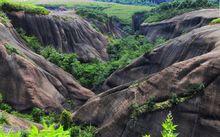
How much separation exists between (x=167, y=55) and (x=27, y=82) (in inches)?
704

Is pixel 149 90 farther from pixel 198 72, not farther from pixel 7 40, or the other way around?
pixel 7 40

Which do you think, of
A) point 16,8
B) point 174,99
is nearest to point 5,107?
point 174,99

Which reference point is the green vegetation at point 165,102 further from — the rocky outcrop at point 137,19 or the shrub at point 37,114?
the rocky outcrop at point 137,19

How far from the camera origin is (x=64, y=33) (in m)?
90.9

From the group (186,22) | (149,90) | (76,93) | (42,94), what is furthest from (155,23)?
(149,90)

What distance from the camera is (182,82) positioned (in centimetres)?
4172

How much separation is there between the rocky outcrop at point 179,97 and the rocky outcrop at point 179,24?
112 feet

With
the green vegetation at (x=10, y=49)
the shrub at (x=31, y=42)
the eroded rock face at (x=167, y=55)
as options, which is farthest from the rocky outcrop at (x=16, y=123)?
the shrub at (x=31, y=42)

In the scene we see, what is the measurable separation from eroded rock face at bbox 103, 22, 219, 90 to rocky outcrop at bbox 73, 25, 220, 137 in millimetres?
130

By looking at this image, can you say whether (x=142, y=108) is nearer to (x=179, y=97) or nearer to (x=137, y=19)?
(x=179, y=97)

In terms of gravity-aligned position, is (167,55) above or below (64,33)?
above

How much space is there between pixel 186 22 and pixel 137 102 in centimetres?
5514

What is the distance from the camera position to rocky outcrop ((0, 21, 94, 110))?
5819 cm

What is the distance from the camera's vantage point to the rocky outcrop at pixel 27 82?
58188 millimetres
